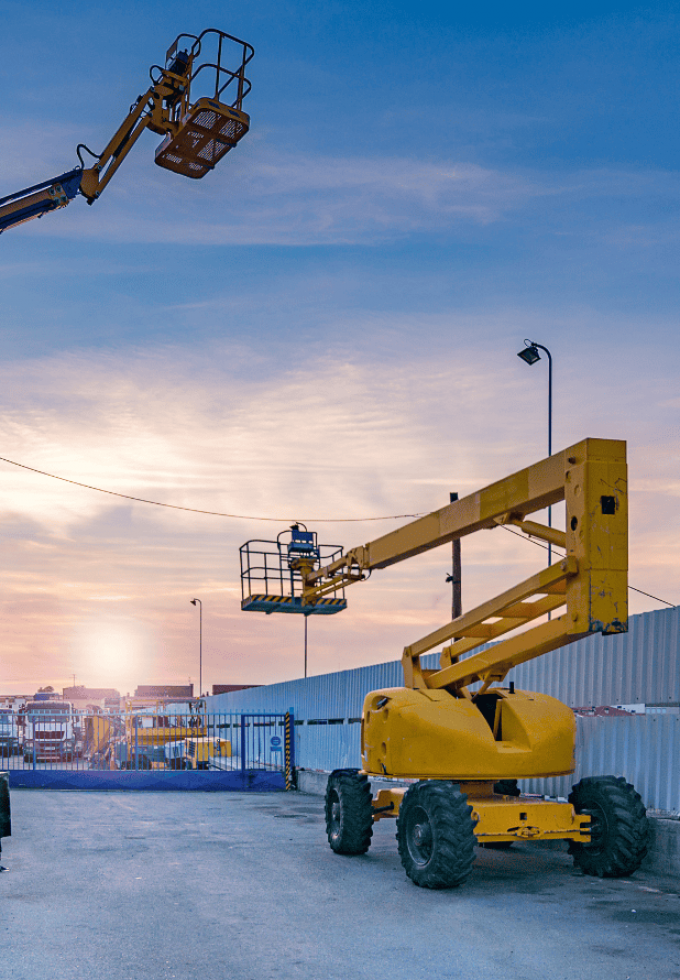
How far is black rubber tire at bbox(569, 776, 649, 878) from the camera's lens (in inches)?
452

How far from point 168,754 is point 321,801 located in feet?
39.6

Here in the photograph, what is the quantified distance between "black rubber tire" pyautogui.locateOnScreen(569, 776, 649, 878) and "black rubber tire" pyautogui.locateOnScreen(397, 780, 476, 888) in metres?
1.69

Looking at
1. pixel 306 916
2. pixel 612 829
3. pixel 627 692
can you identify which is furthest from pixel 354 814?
pixel 627 692

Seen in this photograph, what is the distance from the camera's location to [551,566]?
11.0 metres

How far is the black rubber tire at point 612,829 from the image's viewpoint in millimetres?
11492

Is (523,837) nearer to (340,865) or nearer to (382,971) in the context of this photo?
(340,865)

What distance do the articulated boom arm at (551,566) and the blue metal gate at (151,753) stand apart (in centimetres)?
1424

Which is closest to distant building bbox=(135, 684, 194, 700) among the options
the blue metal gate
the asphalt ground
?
the blue metal gate

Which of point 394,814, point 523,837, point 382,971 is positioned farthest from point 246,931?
point 394,814

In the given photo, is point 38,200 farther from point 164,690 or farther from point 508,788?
point 164,690

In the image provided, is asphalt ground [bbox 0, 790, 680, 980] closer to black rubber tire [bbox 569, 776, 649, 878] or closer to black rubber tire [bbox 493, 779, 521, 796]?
black rubber tire [bbox 569, 776, 649, 878]

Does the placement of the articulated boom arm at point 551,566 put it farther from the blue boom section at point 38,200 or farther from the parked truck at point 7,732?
the parked truck at point 7,732

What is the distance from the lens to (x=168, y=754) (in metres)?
34.1

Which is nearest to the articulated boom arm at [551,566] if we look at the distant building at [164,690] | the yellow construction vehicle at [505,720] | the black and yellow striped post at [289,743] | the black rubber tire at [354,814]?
the yellow construction vehicle at [505,720]
